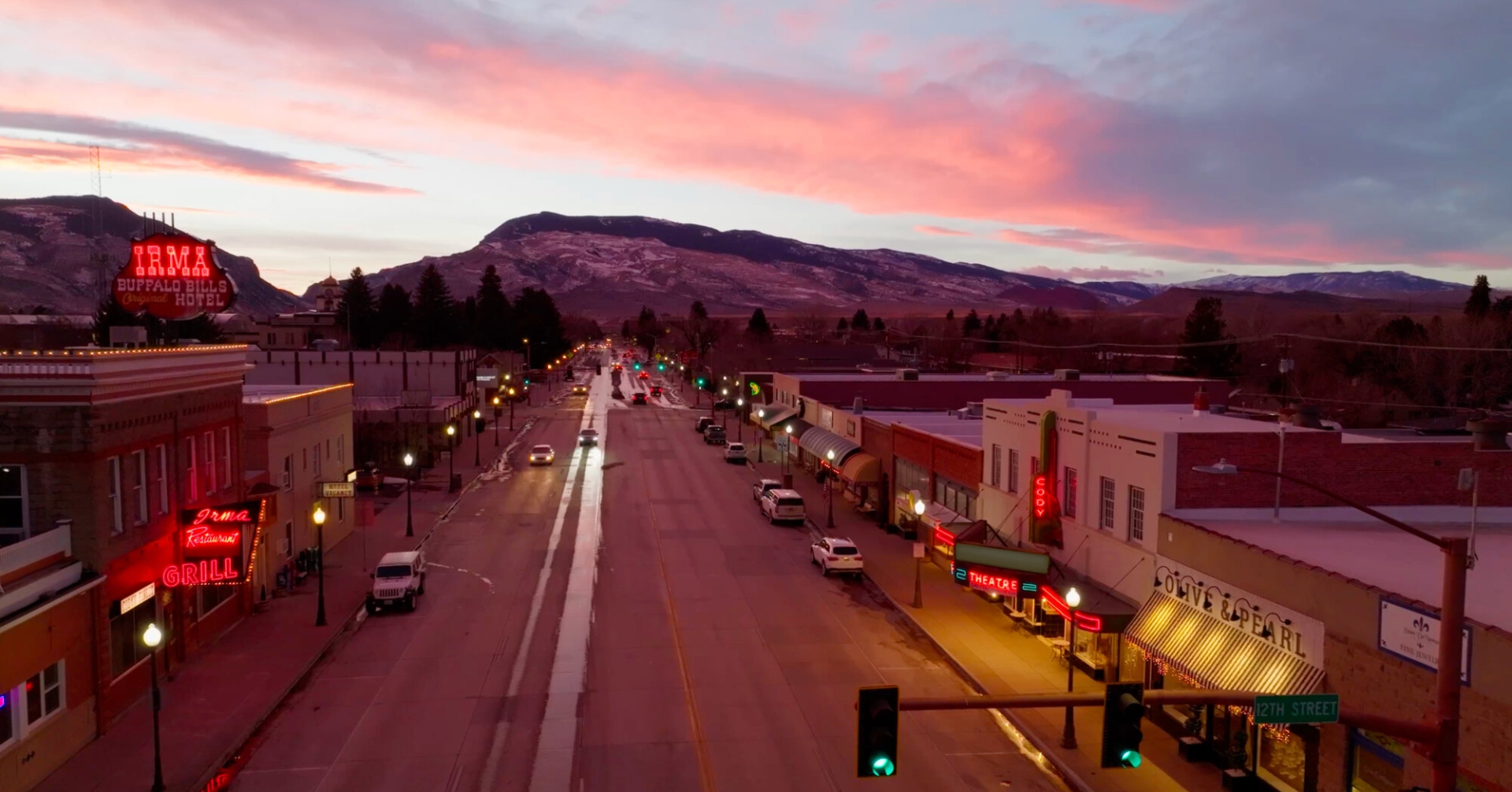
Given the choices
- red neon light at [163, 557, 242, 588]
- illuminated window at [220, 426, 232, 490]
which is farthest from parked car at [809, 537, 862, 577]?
illuminated window at [220, 426, 232, 490]

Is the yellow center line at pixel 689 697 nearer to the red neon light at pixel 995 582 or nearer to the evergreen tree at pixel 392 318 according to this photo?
the red neon light at pixel 995 582

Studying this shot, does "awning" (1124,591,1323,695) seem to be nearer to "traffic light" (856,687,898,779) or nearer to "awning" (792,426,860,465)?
"traffic light" (856,687,898,779)

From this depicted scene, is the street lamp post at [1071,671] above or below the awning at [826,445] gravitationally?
below

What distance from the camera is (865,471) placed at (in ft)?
160

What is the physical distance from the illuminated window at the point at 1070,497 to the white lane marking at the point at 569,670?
1455 centimetres

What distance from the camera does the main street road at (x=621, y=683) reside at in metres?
19.9

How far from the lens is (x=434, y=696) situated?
24125 millimetres

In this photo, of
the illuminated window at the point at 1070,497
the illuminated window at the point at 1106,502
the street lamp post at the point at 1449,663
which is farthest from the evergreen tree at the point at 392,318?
the street lamp post at the point at 1449,663

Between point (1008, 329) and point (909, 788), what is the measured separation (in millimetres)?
155158

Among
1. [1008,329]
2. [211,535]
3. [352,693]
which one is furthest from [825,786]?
[1008,329]

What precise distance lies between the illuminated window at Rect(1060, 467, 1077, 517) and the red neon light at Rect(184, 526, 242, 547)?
77.6 ft

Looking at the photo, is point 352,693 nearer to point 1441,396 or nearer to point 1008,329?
point 1441,396

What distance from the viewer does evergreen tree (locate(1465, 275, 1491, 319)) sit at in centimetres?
7788

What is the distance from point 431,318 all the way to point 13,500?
134453 mm
